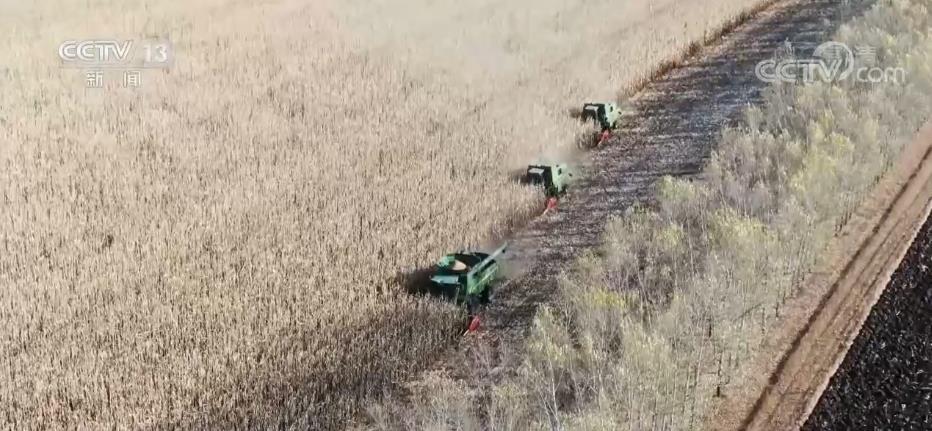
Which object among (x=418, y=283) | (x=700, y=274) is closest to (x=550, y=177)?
(x=418, y=283)

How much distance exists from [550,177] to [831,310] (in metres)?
3.47

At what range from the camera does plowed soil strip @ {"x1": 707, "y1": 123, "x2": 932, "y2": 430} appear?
712cm

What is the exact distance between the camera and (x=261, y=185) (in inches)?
423

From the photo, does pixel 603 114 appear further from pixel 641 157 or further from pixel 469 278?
pixel 469 278

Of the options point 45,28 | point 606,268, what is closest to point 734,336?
point 606,268

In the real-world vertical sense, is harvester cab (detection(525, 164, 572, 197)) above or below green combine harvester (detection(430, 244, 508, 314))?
above

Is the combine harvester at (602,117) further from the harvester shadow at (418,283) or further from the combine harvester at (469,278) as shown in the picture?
the harvester shadow at (418,283)

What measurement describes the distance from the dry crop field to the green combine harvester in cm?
19

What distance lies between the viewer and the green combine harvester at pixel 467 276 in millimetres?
8492

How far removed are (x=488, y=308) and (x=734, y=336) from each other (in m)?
2.04

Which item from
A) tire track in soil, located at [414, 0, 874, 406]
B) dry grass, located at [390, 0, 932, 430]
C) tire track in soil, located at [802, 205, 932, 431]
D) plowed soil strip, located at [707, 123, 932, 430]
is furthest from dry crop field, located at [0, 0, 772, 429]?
tire track in soil, located at [802, 205, 932, 431]

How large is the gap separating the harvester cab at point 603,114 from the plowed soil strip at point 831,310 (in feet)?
11.0

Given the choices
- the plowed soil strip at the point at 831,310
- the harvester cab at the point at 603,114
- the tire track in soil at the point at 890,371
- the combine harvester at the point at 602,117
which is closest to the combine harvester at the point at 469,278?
the plowed soil strip at the point at 831,310

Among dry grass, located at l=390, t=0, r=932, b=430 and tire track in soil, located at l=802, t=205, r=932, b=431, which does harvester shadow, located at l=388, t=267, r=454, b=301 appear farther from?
tire track in soil, located at l=802, t=205, r=932, b=431
